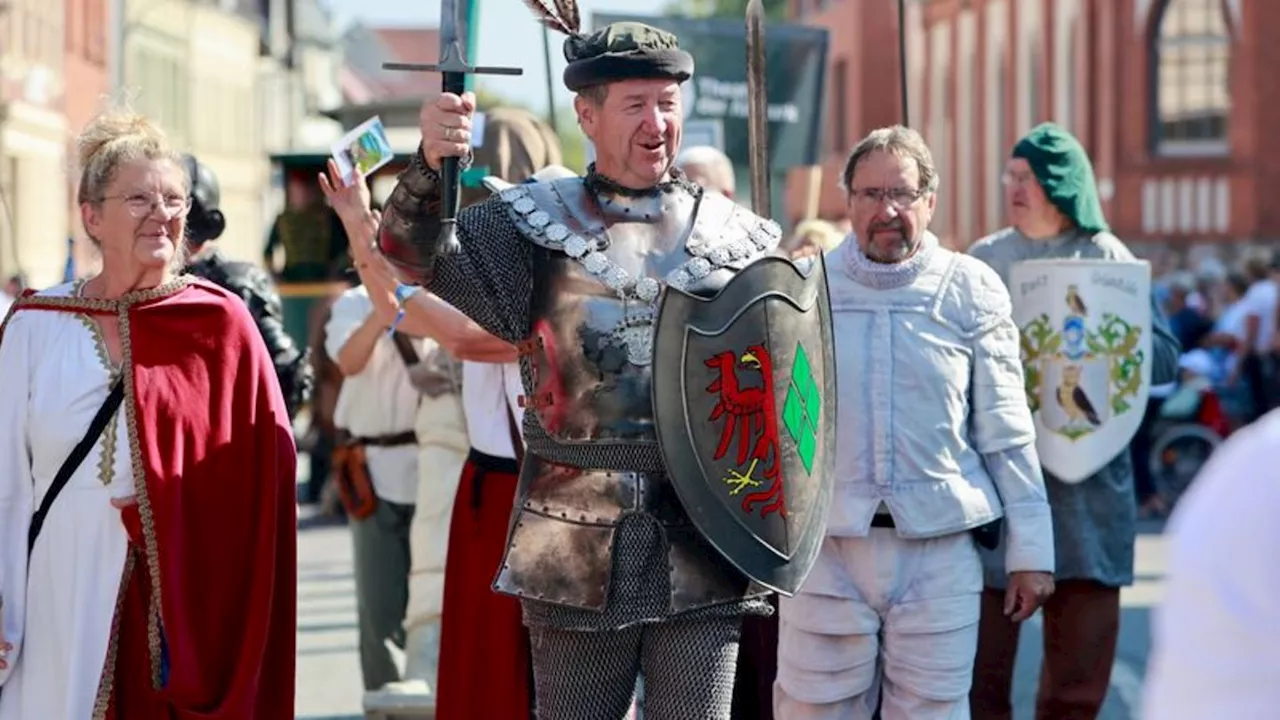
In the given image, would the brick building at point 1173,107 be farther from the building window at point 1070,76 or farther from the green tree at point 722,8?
the green tree at point 722,8

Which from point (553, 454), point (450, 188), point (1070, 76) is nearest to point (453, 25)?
point (450, 188)

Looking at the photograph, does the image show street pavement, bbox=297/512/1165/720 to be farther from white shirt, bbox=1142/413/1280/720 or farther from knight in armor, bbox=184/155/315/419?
white shirt, bbox=1142/413/1280/720

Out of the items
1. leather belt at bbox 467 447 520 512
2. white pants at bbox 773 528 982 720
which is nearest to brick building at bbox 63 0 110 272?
leather belt at bbox 467 447 520 512

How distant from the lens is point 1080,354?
24.0ft

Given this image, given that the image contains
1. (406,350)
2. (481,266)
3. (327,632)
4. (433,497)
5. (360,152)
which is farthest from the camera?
(327,632)

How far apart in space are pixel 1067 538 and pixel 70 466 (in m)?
2.99

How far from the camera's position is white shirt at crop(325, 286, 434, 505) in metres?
8.71

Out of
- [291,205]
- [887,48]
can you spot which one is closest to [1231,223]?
[291,205]

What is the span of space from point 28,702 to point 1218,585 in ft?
11.8

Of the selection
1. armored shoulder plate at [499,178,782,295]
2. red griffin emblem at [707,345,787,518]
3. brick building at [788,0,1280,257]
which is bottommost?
red griffin emblem at [707,345,787,518]

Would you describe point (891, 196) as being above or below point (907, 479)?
above

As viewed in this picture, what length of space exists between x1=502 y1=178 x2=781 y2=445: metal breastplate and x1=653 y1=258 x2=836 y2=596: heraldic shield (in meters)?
0.08

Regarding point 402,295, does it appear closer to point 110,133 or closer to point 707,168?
point 110,133

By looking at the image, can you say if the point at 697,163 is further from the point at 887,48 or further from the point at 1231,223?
the point at 887,48
